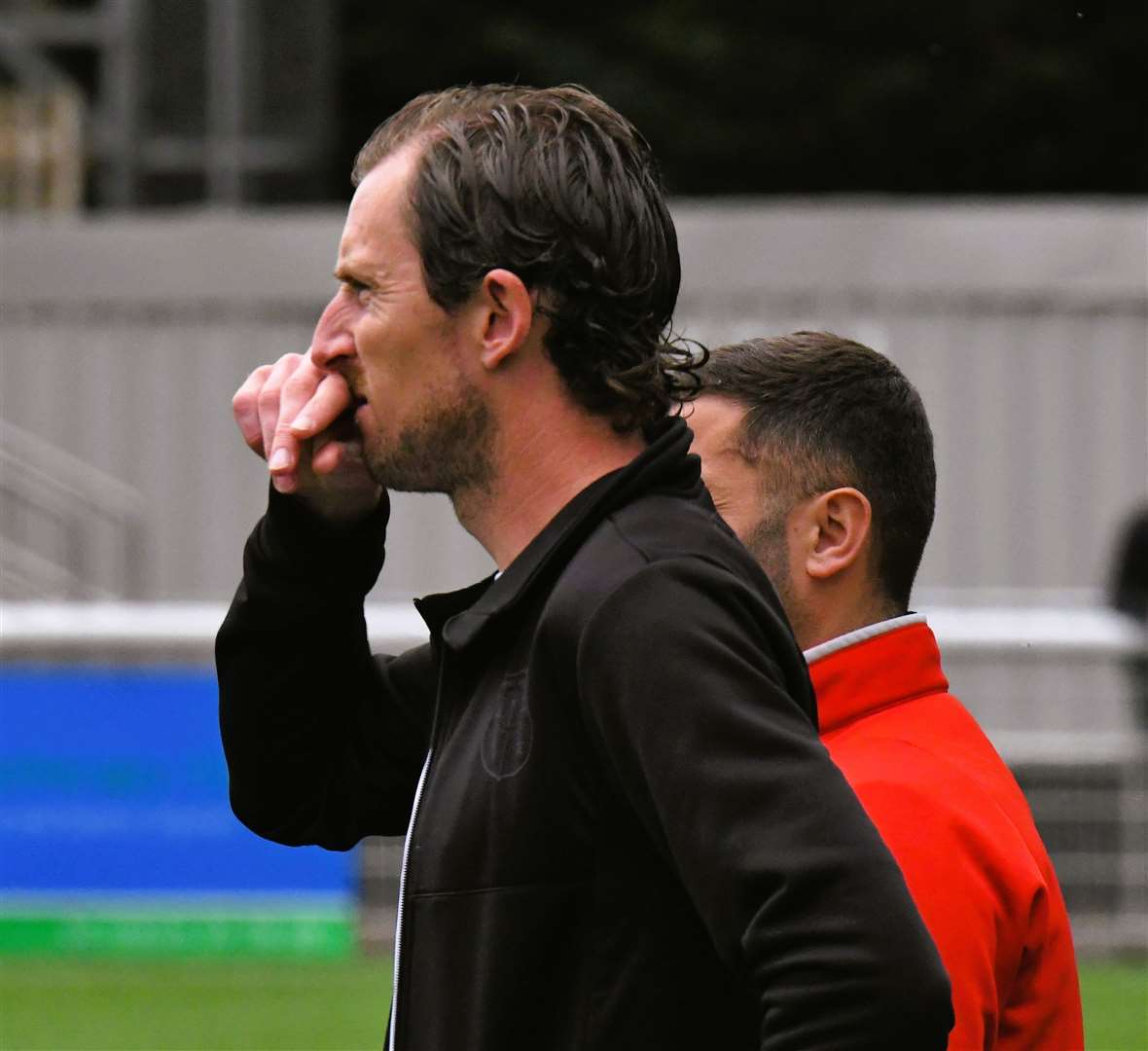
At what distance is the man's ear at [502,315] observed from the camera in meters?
1.92

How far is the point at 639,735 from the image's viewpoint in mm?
1709

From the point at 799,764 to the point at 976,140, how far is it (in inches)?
802

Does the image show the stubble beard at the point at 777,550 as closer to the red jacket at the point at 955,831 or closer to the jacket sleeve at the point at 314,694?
the red jacket at the point at 955,831

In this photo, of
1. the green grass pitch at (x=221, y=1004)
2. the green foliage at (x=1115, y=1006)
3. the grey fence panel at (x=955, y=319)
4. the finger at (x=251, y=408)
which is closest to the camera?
the finger at (x=251, y=408)

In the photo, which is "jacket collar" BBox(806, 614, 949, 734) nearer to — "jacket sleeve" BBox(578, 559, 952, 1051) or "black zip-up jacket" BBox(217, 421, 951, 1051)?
"black zip-up jacket" BBox(217, 421, 951, 1051)

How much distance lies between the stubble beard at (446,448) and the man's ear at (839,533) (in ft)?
2.65

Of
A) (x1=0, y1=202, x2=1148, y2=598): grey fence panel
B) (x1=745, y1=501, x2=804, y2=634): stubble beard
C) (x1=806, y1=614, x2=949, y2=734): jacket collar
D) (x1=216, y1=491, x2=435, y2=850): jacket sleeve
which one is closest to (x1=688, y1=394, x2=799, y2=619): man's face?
(x1=745, y1=501, x2=804, y2=634): stubble beard

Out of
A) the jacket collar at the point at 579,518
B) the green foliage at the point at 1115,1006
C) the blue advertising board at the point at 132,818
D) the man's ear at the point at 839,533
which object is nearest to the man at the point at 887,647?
the man's ear at the point at 839,533

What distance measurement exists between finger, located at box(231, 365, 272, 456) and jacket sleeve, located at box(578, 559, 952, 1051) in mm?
563

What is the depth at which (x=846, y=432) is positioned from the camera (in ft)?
9.12

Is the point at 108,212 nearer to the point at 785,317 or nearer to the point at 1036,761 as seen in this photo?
the point at 785,317

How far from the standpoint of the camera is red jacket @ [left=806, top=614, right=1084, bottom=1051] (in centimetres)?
220

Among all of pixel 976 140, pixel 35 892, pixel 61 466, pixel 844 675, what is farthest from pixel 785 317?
pixel 844 675

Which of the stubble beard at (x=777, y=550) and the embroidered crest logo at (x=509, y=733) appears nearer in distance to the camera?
the embroidered crest logo at (x=509, y=733)
